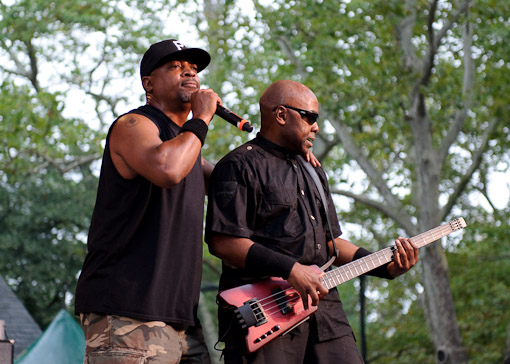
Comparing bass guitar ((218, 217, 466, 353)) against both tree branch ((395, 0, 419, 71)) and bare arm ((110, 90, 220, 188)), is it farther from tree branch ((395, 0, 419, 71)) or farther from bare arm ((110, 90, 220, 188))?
tree branch ((395, 0, 419, 71))

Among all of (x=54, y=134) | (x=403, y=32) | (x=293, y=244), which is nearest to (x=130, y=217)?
(x=293, y=244)

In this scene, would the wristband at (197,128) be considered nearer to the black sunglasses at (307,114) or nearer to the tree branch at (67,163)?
the black sunglasses at (307,114)

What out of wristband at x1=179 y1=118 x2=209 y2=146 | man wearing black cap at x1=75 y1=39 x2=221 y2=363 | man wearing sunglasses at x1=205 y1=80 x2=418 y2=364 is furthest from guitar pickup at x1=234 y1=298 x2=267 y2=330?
wristband at x1=179 y1=118 x2=209 y2=146

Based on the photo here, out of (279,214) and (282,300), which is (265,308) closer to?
(282,300)

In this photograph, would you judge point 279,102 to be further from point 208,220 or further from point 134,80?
point 134,80

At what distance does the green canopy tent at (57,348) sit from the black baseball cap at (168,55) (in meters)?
5.45

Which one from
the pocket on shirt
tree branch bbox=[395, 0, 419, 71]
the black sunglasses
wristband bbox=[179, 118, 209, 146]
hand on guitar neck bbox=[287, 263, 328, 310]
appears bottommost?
hand on guitar neck bbox=[287, 263, 328, 310]

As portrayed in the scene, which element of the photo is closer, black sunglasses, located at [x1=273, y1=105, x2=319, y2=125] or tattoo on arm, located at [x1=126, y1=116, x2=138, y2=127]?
tattoo on arm, located at [x1=126, y1=116, x2=138, y2=127]

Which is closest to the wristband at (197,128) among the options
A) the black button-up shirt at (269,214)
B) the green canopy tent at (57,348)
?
the black button-up shirt at (269,214)

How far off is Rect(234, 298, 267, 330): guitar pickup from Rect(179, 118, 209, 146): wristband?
0.82 metres

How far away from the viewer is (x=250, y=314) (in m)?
3.61

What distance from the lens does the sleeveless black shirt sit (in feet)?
10.5

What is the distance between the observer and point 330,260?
3.93 metres

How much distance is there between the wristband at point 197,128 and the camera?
324 centimetres
